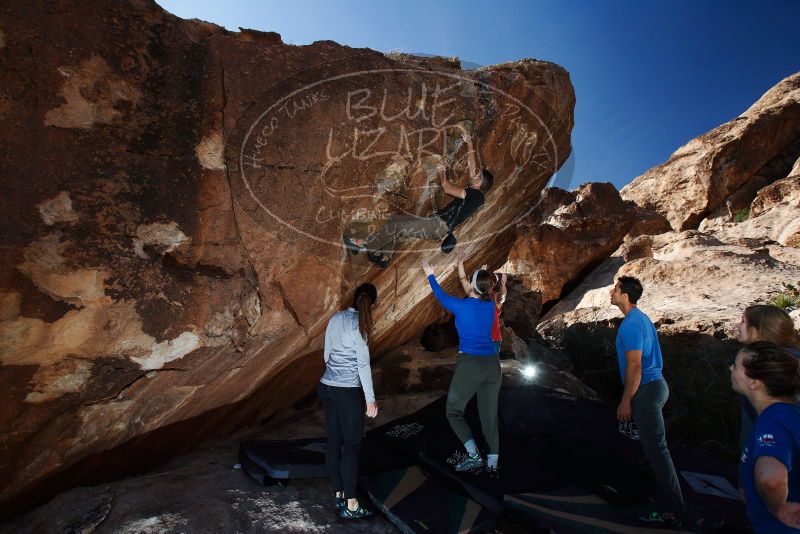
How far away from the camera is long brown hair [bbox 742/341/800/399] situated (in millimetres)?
1782

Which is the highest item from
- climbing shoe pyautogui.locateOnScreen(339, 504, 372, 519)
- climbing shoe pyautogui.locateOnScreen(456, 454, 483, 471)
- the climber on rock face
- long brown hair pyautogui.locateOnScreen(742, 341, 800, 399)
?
the climber on rock face

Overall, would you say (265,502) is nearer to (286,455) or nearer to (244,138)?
(286,455)

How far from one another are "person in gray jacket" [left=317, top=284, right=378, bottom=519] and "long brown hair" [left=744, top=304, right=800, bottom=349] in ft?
7.03

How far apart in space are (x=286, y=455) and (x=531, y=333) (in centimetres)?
737

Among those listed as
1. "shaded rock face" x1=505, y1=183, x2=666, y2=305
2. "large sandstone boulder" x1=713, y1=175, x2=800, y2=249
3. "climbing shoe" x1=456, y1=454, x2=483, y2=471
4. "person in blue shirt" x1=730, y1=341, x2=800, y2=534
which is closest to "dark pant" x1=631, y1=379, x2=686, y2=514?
"person in blue shirt" x1=730, y1=341, x2=800, y2=534

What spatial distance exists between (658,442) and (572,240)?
1393 cm

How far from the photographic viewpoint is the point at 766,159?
16.8 meters

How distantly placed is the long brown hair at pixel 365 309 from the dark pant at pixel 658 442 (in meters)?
1.82

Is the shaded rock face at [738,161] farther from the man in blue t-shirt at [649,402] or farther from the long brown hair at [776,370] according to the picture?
the long brown hair at [776,370]

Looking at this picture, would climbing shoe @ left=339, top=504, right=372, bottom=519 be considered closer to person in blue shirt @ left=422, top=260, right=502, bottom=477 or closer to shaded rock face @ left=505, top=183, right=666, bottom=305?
person in blue shirt @ left=422, top=260, right=502, bottom=477

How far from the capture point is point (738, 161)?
55.2ft

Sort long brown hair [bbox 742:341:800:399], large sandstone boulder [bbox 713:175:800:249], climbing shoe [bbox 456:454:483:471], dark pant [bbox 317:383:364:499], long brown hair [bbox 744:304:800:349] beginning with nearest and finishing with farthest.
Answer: long brown hair [bbox 742:341:800:399], long brown hair [bbox 744:304:800:349], dark pant [bbox 317:383:364:499], climbing shoe [bbox 456:454:483:471], large sandstone boulder [bbox 713:175:800:249]

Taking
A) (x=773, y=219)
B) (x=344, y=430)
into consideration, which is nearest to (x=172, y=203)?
(x=344, y=430)

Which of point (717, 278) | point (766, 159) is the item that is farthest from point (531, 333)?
point (766, 159)
